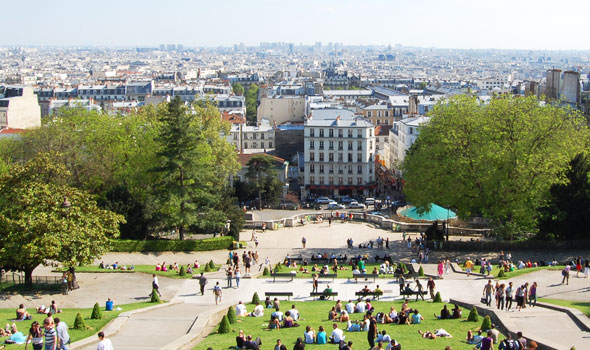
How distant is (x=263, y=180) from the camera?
3046 inches

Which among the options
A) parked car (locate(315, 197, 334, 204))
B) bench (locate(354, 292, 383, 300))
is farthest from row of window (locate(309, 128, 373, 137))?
bench (locate(354, 292, 383, 300))

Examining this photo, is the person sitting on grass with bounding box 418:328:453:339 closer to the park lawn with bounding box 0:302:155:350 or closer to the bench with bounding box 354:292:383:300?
the bench with bounding box 354:292:383:300

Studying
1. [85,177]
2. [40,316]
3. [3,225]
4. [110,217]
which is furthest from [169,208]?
[40,316]

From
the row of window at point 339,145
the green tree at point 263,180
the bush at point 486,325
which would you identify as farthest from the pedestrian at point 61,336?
the row of window at point 339,145

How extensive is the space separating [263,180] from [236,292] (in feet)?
128

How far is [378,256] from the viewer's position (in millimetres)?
49406

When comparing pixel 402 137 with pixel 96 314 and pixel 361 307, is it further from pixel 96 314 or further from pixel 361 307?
pixel 96 314

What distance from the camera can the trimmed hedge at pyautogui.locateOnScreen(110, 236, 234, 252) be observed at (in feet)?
170

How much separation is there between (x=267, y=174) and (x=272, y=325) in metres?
49.7

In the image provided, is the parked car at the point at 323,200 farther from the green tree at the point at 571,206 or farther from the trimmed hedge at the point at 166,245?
the green tree at the point at 571,206

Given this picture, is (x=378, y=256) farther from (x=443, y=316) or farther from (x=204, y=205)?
(x=443, y=316)

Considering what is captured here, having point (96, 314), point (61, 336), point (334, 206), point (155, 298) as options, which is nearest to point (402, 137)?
point (334, 206)

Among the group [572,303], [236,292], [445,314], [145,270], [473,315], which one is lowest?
[145,270]

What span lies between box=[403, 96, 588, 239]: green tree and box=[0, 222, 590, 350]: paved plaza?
3.66 meters
